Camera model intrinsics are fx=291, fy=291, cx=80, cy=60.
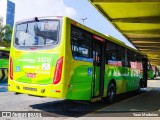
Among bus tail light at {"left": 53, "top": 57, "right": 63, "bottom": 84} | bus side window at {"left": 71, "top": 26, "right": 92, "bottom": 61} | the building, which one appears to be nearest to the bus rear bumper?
bus tail light at {"left": 53, "top": 57, "right": 63, "bottom": 84}

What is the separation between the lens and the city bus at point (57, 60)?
8859mm

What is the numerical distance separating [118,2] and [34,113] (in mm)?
7697

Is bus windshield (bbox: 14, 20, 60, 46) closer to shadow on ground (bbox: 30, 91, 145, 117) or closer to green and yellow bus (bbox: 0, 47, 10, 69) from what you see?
shadow on ground (bbox: 30, 91, 145, 117)

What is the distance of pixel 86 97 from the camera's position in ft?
32.8

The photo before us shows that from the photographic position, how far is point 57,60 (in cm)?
884

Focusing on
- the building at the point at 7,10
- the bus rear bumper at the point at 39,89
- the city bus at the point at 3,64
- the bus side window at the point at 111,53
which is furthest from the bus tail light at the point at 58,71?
the building at the point at 7,10

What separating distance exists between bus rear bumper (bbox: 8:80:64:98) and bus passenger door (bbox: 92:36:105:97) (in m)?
2.28

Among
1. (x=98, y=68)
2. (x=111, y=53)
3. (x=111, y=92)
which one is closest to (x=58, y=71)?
(x=98, y=68)

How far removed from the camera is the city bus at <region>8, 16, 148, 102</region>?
8.86 m

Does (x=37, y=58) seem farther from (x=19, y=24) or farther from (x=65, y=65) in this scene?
(x=19, y=24)

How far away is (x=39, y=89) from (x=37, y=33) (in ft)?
6.18

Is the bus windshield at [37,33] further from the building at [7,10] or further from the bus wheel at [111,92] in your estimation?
the building at [7,10]

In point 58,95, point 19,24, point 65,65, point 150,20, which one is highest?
point 150,20

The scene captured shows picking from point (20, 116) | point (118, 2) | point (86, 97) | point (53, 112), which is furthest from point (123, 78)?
point (20, 116)
